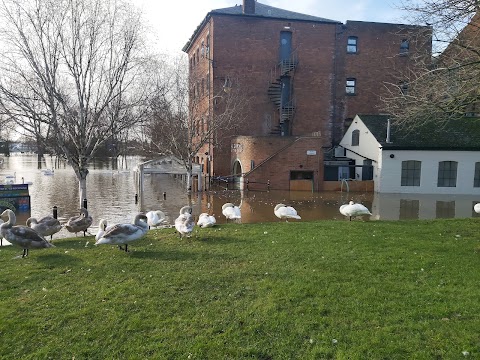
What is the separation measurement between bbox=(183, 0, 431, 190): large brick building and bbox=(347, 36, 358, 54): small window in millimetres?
87

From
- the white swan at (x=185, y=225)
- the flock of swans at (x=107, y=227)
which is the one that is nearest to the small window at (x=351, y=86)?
the flock of swans at (x=107, y=227)

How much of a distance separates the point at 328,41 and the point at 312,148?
41.8ft

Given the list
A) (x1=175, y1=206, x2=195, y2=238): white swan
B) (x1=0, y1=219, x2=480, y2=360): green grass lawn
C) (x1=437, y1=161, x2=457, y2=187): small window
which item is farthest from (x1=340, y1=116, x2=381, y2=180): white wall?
(x1=175, y1=206, x2=195, y2=238): white swan

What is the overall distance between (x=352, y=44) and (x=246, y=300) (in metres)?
34.0

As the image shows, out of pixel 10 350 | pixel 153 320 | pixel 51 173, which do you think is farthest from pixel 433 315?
pixel 51 173

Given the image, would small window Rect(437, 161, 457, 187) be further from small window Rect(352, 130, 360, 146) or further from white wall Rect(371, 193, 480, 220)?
small window Rect(352, 130, 360, 146)

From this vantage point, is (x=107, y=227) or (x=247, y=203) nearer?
(x=107, y=227)

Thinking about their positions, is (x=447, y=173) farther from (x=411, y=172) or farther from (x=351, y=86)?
(x=351, y=86)

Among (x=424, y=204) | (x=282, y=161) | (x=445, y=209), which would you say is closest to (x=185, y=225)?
(x=445, y=209)

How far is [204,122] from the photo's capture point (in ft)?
99.5

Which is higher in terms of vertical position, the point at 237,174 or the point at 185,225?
the point at 237,174

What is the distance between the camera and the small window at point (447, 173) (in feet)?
87.6

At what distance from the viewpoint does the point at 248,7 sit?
108 feet

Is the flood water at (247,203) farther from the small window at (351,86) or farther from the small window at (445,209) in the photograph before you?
the small window at (351,86)
